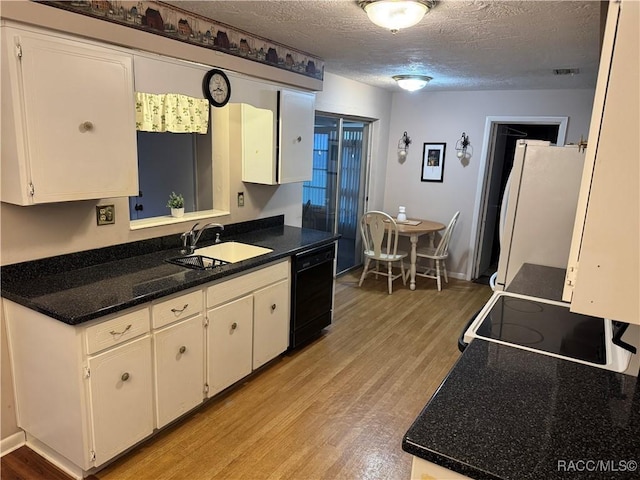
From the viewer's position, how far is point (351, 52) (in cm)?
344

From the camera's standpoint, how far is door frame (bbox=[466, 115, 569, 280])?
4949mm

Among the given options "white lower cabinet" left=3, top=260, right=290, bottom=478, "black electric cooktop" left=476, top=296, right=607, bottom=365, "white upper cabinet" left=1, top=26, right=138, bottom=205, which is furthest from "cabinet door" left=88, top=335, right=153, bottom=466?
"black electric cooktop" left=476, top=296, right=607, bottom=365

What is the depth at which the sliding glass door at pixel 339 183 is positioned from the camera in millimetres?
4996

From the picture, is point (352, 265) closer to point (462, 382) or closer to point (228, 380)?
point (228, 380)

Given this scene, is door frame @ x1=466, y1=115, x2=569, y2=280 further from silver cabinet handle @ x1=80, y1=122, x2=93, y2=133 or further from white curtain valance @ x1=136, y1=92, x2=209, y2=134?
silver cabinet handle @ x1=80, y1=122, x2=93, y2=133

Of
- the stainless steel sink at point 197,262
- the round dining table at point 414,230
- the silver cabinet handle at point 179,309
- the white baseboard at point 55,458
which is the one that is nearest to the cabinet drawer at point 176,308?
the silver cabinet handle at point 179,309

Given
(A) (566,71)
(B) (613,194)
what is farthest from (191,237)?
(A) (566,71)

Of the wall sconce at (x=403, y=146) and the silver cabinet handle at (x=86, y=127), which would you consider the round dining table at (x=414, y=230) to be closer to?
the wall sconce at (x=403, y=146)

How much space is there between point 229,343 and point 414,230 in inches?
113

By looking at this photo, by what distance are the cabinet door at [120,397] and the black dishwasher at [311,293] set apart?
1.30 metres

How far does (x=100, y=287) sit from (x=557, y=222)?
268 centimetres

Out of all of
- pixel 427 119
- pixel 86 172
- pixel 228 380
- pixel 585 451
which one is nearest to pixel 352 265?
pixel 427 119

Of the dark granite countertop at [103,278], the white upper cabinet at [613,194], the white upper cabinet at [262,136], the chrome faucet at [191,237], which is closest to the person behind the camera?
the white upper cabinet at [613,194]
